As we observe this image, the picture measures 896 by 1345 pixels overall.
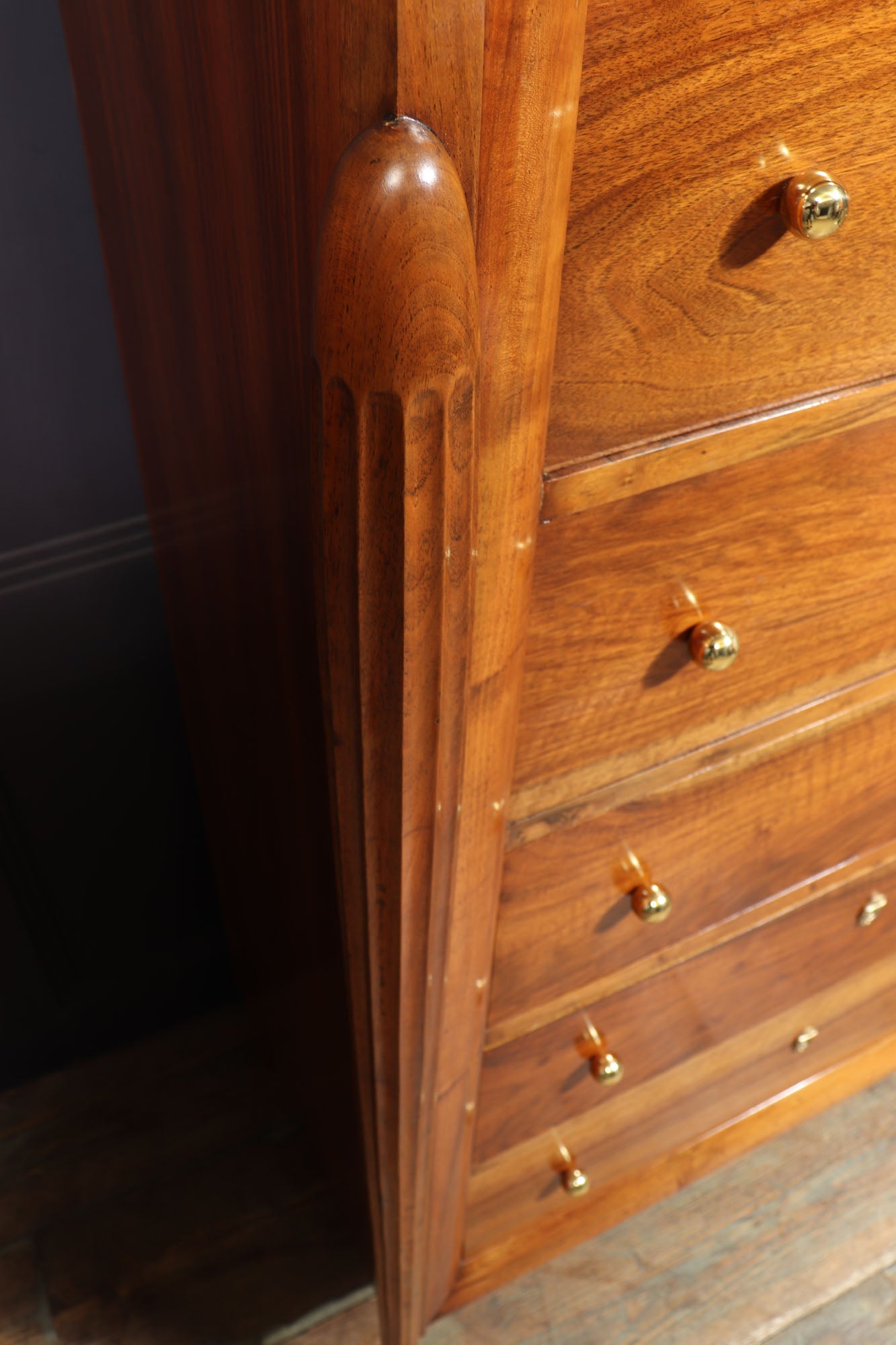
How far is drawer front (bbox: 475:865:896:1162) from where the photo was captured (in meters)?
0.74

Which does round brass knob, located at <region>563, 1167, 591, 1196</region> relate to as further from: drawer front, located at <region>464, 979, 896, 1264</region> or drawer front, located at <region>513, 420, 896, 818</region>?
drawer front, located at <region>513, 420, 896, 818</region>

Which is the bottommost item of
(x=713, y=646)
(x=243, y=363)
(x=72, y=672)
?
(x=713, y=646)

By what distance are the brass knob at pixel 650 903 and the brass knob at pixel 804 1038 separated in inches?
14.0

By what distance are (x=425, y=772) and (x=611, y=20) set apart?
25 cm

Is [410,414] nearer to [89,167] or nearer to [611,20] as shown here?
[611,20]

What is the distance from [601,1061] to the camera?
75 cm

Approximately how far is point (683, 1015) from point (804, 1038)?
19 centimetres

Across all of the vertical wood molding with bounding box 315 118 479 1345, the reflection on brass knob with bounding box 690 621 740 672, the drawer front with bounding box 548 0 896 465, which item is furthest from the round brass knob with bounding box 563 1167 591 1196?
the drawer front with bounding box 548 0 896 465

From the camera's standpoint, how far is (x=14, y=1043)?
1091 mm

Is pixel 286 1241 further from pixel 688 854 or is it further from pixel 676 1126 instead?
pixel 688 854

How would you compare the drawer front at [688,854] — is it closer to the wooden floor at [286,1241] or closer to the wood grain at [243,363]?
the wood grain at [243,363]

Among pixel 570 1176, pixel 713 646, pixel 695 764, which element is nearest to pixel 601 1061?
pixel 570 1176

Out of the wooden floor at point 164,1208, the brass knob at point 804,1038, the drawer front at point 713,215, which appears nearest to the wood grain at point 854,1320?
the brass knob at point 804,1038

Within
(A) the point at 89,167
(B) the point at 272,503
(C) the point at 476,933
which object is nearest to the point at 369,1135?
(C) the point at 476,933
